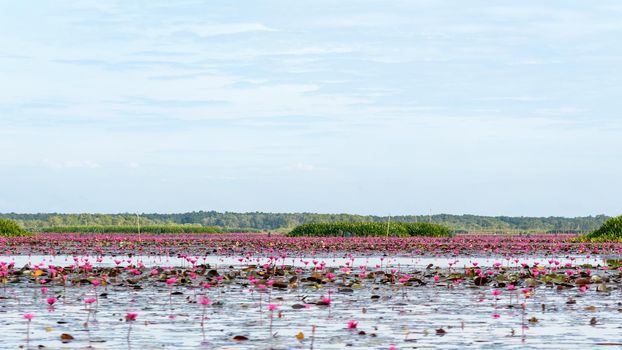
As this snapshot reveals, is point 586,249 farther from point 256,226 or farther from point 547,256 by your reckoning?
point 256,226

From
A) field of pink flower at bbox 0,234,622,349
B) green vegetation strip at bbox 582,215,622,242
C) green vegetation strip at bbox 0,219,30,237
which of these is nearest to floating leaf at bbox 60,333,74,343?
field of pink flower at bbox 0,234,622,349

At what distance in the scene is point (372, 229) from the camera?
69.4 meters

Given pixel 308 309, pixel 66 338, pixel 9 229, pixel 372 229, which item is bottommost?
pixel 66 338

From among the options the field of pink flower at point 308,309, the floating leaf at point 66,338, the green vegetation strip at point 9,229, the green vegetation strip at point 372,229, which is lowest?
the floating leaf at point 66,338

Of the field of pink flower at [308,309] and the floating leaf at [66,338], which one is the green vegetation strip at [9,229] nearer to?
the field of pink flower at [308,309]

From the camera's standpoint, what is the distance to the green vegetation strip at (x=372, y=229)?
228ft

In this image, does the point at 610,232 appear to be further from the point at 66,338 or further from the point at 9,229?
the point at 66,338

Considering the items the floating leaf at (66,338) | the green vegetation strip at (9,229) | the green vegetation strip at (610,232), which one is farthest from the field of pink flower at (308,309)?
the green vegetation strip at (9,229)

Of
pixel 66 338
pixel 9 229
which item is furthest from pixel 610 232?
pixel 66 338

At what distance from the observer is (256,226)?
5684 inches

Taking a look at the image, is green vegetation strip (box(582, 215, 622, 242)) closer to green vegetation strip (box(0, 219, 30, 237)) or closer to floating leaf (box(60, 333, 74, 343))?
green vegetation strip (box(0, 219, 30, 237))

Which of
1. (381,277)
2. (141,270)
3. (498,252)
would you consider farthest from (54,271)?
(498,252)

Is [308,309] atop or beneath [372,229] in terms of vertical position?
beneath

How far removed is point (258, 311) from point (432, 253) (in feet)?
87.7
